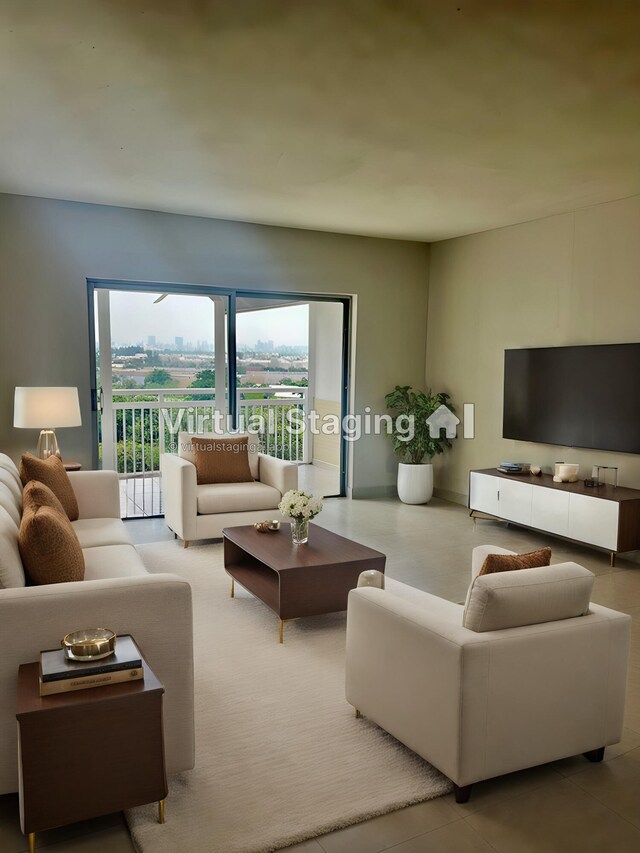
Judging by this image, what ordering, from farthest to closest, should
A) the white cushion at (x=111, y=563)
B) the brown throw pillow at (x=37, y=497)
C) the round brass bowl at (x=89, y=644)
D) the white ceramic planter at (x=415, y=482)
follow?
the white ceramic planter at (x=415, y=482) → the white cushion at (x=111, y=563) → the brown throw pillow at (x=37, y=497) → the round brass bowl at (x=89, y=644)

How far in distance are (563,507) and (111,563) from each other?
11.8ft

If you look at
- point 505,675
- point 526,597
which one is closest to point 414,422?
point 526,597

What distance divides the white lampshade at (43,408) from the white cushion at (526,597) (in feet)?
12.9

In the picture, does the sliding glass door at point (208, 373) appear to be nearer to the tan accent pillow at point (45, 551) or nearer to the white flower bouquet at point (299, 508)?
the white flower bouquet at point (299, 508)

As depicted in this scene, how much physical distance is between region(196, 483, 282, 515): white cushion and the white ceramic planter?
2.07m

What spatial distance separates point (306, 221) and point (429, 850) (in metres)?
5.56

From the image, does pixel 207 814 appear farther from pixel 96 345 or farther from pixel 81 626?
pixel 96 345

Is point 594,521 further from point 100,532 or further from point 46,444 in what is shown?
point 46,444

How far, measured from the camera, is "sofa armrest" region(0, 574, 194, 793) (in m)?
2.15

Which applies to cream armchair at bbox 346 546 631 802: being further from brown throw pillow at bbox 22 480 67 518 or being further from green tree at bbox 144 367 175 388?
green tree at bbox 144 367 175 388

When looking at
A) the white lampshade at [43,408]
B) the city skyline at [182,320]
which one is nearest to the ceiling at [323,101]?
the city skyline at [182,320]

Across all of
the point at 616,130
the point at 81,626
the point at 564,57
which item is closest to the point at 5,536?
the point at 81,626

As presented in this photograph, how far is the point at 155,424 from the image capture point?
6770mm

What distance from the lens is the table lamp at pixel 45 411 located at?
17.2ft
